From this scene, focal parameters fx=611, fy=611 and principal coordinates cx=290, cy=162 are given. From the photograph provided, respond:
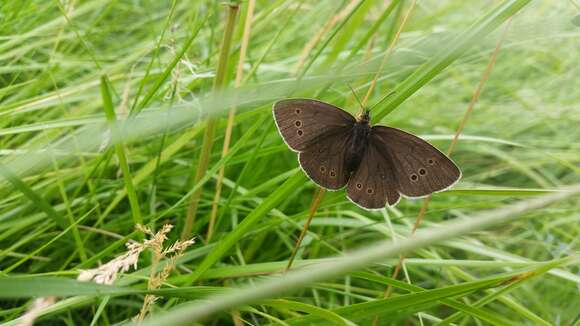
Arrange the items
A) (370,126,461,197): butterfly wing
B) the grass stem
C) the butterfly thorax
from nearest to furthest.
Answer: the grass stem
(370,126,461,197): butterfly wing
the butterfly thorax

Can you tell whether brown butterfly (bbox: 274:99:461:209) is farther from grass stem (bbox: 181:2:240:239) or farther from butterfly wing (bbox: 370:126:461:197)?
grass stem (bbox: 181:2:240:239)

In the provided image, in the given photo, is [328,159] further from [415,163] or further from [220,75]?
[220,75]

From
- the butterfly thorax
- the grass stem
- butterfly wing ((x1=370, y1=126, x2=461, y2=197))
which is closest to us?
the grass stem

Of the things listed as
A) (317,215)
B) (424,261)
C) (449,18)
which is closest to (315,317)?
(424,261)

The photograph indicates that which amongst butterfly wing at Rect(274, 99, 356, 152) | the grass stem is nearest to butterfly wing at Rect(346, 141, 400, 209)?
butterfly wing at Rect(274, 99, 356, 152)

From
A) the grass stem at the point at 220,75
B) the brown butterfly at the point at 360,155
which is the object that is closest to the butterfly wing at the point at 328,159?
the brown butterfly at the point at 360,155

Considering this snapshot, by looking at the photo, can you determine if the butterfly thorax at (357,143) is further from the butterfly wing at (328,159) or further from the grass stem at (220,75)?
the grass stem at (220,75)
